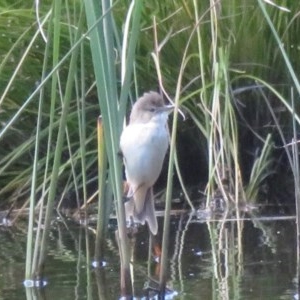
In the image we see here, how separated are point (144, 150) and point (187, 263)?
44 centimetres

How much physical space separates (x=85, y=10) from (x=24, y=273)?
108 centimetres

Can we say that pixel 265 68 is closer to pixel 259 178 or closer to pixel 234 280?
pixel 259 178

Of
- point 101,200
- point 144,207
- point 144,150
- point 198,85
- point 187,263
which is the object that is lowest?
point 187,263

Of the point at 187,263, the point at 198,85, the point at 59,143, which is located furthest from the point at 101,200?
the point at 198,85

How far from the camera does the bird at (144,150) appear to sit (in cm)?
386

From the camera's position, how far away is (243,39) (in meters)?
5.34

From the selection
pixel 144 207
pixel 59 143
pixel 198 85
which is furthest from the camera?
pixel 198 85


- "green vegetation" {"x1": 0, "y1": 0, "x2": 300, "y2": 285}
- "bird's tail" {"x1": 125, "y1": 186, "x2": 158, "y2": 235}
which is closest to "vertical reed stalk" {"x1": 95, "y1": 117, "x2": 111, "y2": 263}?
"bird's tail" {"x1": 125, "y1": 186, "x2": 158, "y2": 235}

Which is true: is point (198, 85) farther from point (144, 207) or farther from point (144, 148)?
point (144, 148)

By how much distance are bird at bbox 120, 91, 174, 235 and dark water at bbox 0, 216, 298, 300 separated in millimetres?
197

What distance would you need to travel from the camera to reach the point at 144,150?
12.6ft

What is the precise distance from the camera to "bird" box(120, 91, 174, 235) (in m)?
3.86

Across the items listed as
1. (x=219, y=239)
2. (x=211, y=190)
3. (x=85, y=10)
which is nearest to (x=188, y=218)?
(x=211, y=190)

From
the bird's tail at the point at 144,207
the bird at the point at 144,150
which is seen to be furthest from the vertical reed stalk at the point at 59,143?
the bird's tail at the point at 144,207
